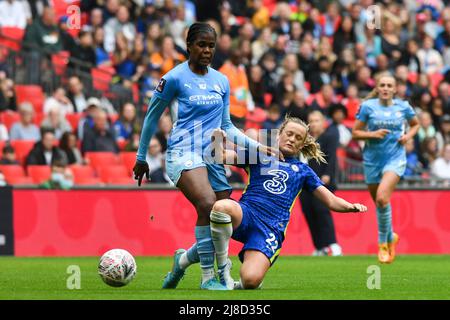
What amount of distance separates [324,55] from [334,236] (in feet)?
21.8

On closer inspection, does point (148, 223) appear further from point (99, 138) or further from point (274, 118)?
point (274, 118)

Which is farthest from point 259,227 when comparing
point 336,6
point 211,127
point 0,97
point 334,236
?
point 336,6

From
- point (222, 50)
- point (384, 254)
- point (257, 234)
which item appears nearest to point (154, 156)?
point (222, 50)

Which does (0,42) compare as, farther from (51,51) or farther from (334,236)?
(334,236)

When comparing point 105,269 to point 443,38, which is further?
point 443,38

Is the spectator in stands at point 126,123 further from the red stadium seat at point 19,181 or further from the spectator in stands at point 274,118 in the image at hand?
the spectator in stands at point 274,118

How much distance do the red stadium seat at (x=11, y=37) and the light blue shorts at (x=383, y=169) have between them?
24.0 ft

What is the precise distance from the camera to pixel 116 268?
398 inches

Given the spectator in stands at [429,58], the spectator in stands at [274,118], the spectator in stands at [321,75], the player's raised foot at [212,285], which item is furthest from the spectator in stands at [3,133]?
the spectator in stands at [429,58]

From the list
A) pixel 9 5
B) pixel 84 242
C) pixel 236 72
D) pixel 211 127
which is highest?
pixel 9 5

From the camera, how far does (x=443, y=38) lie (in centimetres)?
2642

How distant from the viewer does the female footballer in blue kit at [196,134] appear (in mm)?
10250

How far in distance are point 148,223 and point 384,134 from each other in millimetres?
4434

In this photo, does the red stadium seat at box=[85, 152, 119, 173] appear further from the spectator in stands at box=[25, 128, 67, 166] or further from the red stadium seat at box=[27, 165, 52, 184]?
the red stadium seat at box=[27, 165, 52, 184]
